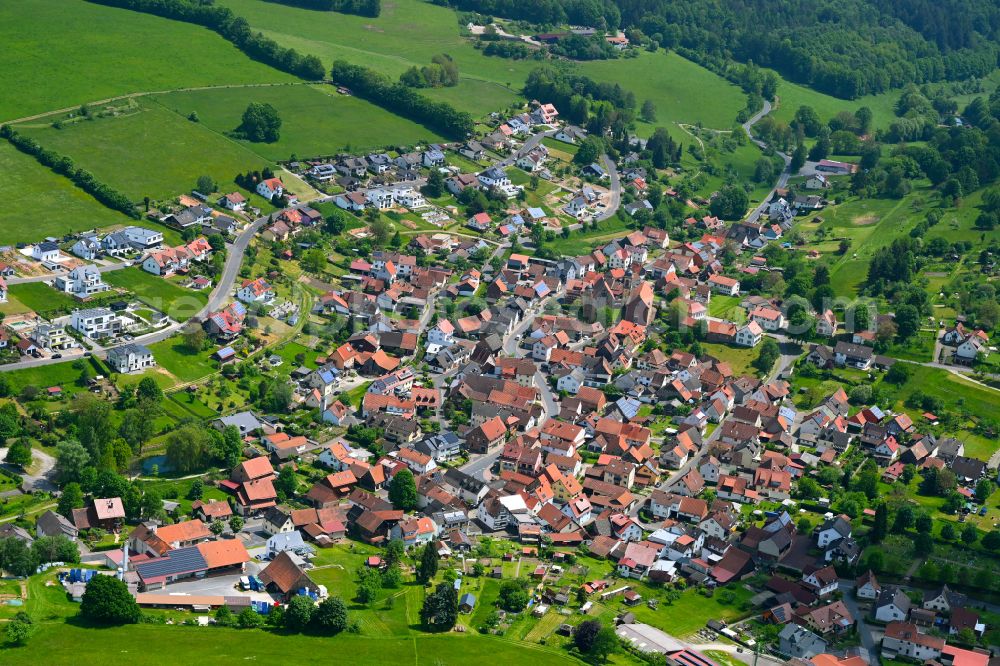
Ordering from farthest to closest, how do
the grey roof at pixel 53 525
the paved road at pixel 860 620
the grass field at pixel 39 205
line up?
the grass field at pixel 39 205 < the grey roof at pixel 53 525 < the paved road at pixel 860 620

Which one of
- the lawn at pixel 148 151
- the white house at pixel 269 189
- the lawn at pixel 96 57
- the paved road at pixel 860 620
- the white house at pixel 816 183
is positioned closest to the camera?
the paved road at pixel 860 620

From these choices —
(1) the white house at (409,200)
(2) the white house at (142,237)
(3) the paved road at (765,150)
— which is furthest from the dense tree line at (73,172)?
(3) the paved road at (765,150)

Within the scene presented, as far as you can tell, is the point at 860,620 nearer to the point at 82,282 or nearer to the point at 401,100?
the point at 82,282

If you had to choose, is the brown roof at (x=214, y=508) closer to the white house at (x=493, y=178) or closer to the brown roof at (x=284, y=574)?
the brown roof at (x=284, y=574)

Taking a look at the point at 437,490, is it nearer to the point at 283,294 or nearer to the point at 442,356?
the point at 442,356

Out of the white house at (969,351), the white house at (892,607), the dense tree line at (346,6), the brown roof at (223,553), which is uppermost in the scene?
the dense tree line at (346,6)

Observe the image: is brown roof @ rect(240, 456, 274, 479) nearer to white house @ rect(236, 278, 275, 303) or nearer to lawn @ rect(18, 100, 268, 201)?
white house @ rect(236, 278, 275, 303)
